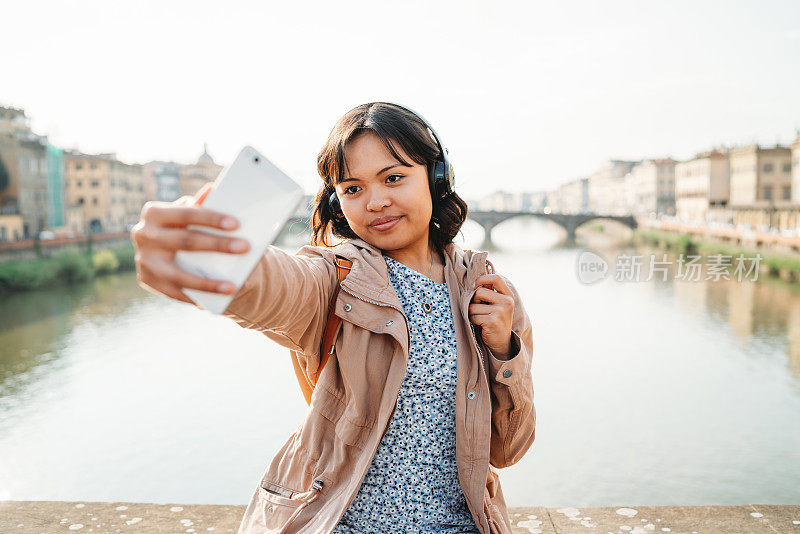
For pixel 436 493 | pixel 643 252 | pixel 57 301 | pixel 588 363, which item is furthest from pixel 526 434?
pixel 643 252

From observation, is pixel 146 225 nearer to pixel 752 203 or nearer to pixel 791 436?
pixel 791 436

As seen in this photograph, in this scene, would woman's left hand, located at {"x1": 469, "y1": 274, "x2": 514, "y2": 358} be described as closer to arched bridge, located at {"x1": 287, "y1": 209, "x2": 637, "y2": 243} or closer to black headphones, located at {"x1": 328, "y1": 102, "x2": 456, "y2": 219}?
black headphones, located at {"x1": 328, "y1": 102, "x2": 456, "y2": 219}

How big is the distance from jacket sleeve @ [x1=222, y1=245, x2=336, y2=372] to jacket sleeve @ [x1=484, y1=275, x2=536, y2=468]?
0.88ft

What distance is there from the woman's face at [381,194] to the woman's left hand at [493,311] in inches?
5.6

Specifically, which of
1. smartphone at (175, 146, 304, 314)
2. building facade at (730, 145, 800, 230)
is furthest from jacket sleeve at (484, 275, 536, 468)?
building facade at (730, 145, 800, 230)

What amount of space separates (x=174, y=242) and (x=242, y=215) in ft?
0.23

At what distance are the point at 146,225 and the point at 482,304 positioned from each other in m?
0.51

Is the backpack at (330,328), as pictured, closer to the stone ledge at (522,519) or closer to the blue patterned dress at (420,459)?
the blue patterned dress at (420,459)

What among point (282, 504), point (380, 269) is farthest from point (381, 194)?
point (282, 504)

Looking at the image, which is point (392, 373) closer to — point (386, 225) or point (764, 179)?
point (386, 225)

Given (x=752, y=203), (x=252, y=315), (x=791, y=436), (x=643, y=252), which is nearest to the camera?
(x=252, y=315)

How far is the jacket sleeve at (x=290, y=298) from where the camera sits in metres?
0.77

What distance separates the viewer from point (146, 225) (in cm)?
66

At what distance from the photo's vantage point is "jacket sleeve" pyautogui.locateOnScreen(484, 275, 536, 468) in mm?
994
